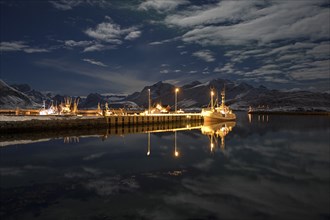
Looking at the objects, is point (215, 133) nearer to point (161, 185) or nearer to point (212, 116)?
point (212, 116)

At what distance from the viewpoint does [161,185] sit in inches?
954

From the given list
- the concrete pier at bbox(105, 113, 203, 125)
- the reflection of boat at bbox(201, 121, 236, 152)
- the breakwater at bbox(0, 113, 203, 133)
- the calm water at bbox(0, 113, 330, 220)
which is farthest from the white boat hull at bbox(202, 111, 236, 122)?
the calm water at bbox(0, 113, 330, 220)

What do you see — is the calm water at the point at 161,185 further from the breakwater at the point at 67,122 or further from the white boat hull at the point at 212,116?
the white boat hull at the point at 212,116

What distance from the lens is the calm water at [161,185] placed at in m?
18.1

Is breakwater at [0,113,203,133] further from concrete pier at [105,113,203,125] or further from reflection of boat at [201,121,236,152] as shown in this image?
reflection of boat at [201,121,236,152]

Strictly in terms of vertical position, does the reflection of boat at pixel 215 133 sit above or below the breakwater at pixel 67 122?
below

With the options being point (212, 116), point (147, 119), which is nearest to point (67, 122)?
point (147, 119)

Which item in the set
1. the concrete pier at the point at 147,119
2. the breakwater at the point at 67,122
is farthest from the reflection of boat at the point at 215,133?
the breakwater at the point at 67,122

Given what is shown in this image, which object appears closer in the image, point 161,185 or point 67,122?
point 161,185

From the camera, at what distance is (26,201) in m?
19.6

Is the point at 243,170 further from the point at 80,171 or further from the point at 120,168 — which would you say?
the point at 80,171

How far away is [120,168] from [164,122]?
267 feet

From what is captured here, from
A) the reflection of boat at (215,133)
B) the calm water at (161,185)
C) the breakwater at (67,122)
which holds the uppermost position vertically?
the breakwater at (67,122)

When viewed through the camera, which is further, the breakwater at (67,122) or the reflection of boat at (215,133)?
the breakwater at (67,122)
